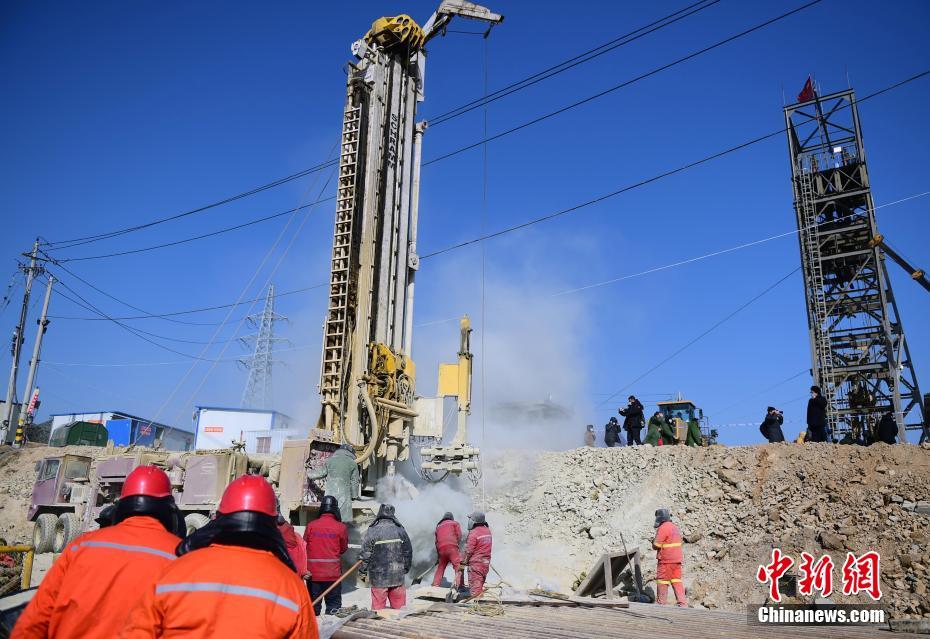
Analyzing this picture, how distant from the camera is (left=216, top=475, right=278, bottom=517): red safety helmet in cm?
250

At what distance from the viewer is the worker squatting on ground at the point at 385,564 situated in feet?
26.3

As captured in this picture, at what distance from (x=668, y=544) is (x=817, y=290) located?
19.9 metres

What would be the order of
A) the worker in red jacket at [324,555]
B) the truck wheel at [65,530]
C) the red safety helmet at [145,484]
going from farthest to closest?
the truck wheel at [65,530] < the worker in red jacket at [324,555] < the red safety helmet at [145,484]

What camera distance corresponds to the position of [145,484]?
10.8 feet

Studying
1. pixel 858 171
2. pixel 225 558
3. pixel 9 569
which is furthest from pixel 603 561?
pixel 858 171

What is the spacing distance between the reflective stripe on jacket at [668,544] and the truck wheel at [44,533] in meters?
13.2

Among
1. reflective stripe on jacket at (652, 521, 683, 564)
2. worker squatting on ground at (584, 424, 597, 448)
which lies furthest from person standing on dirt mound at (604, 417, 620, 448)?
reflective stripe on jacket at (652, 521, 683, 564)

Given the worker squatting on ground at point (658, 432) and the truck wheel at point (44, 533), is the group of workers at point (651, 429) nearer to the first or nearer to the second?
the worker squatting on ground at point (658, 432)

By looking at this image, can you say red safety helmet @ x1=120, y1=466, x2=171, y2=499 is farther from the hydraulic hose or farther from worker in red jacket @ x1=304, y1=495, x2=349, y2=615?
the hydraulic hose

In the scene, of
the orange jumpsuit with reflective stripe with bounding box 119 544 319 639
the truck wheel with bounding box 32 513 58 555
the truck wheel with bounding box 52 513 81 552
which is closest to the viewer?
the orange jumpsuit with reflective stripe with bounding box 119 544 319 639

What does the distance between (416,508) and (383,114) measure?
8.81 m

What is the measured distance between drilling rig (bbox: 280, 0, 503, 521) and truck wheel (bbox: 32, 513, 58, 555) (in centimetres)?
718

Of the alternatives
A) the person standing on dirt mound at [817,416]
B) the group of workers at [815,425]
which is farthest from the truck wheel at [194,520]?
the person standing on dirt mound at [817,416]

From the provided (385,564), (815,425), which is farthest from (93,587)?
(815,425)
